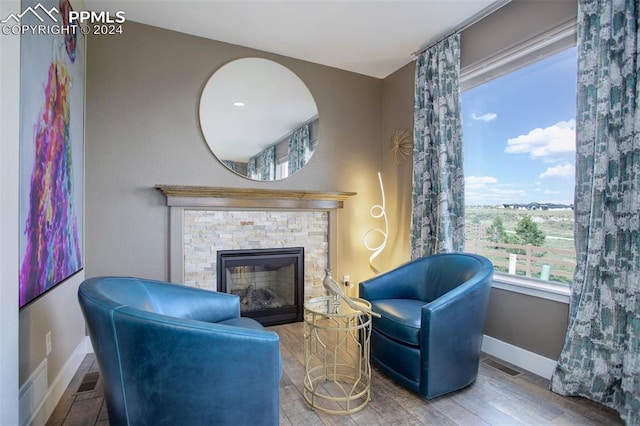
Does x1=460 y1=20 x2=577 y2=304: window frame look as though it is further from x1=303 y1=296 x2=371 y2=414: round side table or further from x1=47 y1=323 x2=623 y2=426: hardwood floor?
x1=303 y1=296 x2=371 y2=414: round side table

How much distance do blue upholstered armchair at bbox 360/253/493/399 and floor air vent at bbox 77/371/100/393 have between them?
1.95 m

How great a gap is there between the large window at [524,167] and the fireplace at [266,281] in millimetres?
1765

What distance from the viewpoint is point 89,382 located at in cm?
222

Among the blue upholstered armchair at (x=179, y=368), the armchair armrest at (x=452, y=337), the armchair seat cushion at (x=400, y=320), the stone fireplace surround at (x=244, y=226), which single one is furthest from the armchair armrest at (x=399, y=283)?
the blue upholstered armchair at (x=179, y=368)

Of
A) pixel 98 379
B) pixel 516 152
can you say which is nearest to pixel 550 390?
pixel 516 152

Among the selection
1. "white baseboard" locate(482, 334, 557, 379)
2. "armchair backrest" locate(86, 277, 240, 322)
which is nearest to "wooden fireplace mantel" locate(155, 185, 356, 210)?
"armchair backrest" locate(86, 277, 240, 322)

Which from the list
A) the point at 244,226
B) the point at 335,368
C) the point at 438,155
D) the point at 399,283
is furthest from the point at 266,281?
the point at 438,155

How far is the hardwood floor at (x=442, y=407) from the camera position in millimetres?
1802

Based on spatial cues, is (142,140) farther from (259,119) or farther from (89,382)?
(89,382)

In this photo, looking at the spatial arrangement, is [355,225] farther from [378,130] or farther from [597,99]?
[597,99]

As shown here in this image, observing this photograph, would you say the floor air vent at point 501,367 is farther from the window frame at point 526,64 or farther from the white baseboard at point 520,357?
the window frame at point 526,64

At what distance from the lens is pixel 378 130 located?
12.9ft

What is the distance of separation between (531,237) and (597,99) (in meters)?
1.07

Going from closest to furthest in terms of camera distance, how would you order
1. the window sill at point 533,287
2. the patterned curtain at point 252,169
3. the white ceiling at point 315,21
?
the window sill at point 533,287
the white ceiling at point 315,21
the patterned curtain at point 252,169
